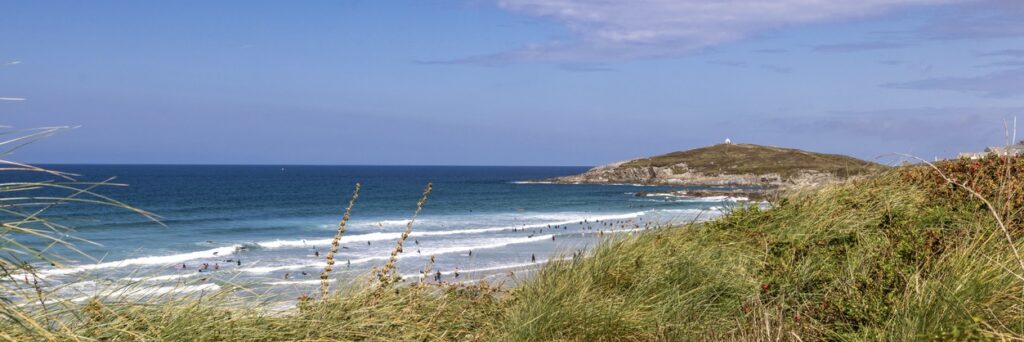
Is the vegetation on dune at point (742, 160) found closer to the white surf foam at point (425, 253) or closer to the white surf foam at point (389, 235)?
the white surf foam at point (389, 235)

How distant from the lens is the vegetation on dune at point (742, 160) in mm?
101125

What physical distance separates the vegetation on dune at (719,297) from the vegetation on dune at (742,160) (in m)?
89.5

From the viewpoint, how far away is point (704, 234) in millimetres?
9812

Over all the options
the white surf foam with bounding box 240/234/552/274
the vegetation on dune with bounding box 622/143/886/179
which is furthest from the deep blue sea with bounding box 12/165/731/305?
the vegetation on dune with bounding box 622/143/886/179

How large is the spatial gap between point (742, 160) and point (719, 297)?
4349 inches

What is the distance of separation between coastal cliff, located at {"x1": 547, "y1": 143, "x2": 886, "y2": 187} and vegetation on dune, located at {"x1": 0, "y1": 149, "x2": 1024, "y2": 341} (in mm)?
88830

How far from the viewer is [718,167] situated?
361 feet

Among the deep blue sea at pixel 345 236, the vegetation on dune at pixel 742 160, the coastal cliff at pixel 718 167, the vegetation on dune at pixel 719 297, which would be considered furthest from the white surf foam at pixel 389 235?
the vegetation on dune at pixel 742 160

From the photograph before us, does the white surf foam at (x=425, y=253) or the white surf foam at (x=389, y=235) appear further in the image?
the white surf foam at (x=389, y=235)

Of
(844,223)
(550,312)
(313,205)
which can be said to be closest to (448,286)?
(550,312)

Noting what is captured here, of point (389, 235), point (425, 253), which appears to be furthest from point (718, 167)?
point (425, 253)

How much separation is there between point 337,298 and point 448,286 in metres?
1.94

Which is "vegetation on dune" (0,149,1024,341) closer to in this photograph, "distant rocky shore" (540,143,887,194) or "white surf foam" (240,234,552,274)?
"white surf foam" (240,234,552,274)

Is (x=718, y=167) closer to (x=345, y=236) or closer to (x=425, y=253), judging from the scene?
(x=345, y=236)
